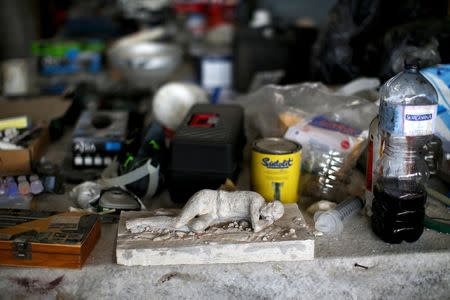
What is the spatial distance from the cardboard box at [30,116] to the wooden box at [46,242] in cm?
30

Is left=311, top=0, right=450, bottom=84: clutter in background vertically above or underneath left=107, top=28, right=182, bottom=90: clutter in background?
above

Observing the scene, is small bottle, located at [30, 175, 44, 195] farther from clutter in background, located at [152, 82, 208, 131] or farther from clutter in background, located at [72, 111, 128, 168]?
clutter in background, located at [152, 82, 208, 131]

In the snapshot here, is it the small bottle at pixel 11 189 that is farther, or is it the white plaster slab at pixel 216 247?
the small bottle at pixel 11 189

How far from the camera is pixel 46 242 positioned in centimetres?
100

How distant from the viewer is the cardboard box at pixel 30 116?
4.42ft

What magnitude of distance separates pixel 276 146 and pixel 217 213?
21 cm

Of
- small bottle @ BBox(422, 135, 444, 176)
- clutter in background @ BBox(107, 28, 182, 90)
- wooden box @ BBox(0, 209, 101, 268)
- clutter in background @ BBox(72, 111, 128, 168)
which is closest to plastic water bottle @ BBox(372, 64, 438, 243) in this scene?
small bottle @ BBox(422, 135, 444, 176)

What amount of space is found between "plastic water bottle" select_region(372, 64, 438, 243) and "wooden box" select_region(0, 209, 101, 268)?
1.78 ft

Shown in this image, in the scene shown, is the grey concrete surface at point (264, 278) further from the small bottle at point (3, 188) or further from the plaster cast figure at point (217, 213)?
the small bottle at point (3, 188)

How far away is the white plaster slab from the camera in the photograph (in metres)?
1.01

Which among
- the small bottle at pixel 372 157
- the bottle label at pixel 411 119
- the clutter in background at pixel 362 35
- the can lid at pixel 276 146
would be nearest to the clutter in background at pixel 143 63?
the clutter in background at pixel 362 35

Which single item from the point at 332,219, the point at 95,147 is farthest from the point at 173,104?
the point at 332,219

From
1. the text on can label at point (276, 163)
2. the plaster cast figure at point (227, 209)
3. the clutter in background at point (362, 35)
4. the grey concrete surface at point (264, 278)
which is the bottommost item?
the grey concrete surface at point (264, 278)

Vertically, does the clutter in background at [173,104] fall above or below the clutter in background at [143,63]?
above
